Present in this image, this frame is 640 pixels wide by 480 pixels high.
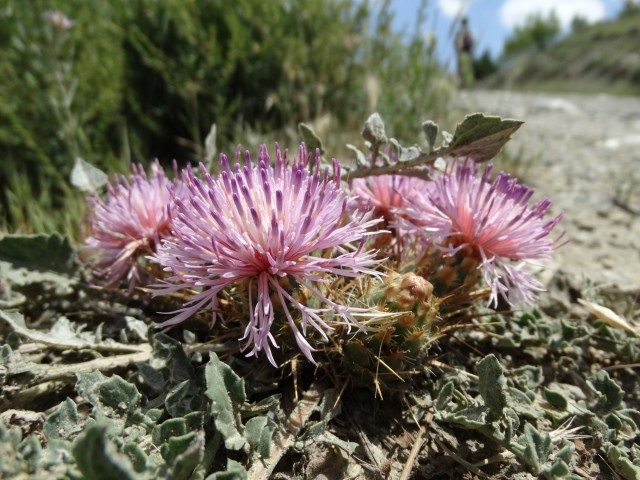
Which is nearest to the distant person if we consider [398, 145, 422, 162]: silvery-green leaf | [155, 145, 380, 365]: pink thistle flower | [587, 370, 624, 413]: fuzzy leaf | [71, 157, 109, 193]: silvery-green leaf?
[398, 145, 422, 162]: silvery-green leaf

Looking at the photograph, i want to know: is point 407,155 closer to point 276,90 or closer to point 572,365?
point 572,365

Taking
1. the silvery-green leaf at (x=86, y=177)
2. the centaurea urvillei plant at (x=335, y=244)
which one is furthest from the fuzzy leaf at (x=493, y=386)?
the silvery-green leaf at (x=86, y=177)

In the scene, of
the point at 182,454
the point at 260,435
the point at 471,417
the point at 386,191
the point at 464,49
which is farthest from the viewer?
the point at 464,49

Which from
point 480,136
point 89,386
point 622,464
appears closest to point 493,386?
point 622,464

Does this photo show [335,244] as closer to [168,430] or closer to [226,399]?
[226,399]

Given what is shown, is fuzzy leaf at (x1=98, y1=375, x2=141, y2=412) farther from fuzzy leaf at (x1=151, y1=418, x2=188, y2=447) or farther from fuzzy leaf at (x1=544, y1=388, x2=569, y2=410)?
fuzzy leaf at (x1=544, y1=388, x2=569, y2=410)

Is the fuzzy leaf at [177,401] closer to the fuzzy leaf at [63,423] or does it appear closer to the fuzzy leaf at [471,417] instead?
the fuzzy leaf at [63,423]
